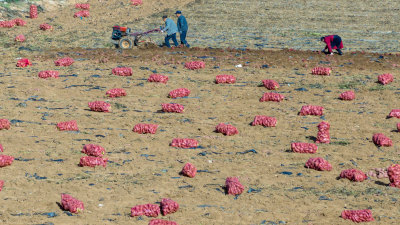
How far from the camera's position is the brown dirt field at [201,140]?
418 inches

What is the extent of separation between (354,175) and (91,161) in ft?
19.9

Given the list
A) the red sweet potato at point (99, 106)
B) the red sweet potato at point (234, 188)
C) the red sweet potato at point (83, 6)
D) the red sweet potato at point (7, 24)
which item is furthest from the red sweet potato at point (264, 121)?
the red sweet potato at point (83, 6)

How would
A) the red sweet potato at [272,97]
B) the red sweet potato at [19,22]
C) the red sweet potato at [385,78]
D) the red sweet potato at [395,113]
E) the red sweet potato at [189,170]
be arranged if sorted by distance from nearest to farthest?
1. the red sweet potato at [189,170]
2. the red sweet potato at [395,113]
3. the red sweet potato at [272,97]
4. the red sweet potato at [385,78]
5. the red sweet potato at [19,22]

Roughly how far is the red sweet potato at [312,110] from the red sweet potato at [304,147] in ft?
9.08

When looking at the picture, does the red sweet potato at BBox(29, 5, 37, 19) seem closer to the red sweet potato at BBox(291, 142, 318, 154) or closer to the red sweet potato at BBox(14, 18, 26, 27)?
the red sweet potato at BBox(14, 18, 26, 27)

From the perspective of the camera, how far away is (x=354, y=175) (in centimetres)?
1172

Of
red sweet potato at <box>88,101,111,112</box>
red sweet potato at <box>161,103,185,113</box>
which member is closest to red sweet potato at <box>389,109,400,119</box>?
red sweet potato at <box>161,103,185,113</box>

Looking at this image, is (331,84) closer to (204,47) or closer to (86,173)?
(204,47)

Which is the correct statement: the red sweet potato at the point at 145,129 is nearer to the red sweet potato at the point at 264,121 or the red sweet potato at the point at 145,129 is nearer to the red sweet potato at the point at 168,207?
the red sweet potato at the point at 264,121

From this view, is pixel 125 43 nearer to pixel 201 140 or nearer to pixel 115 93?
pixel 115 93

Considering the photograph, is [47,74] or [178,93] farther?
[47,74]

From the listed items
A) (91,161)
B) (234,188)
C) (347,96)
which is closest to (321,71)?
(347,96)

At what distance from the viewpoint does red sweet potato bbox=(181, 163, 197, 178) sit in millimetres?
11867

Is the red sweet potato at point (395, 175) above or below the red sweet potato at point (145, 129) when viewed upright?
below
